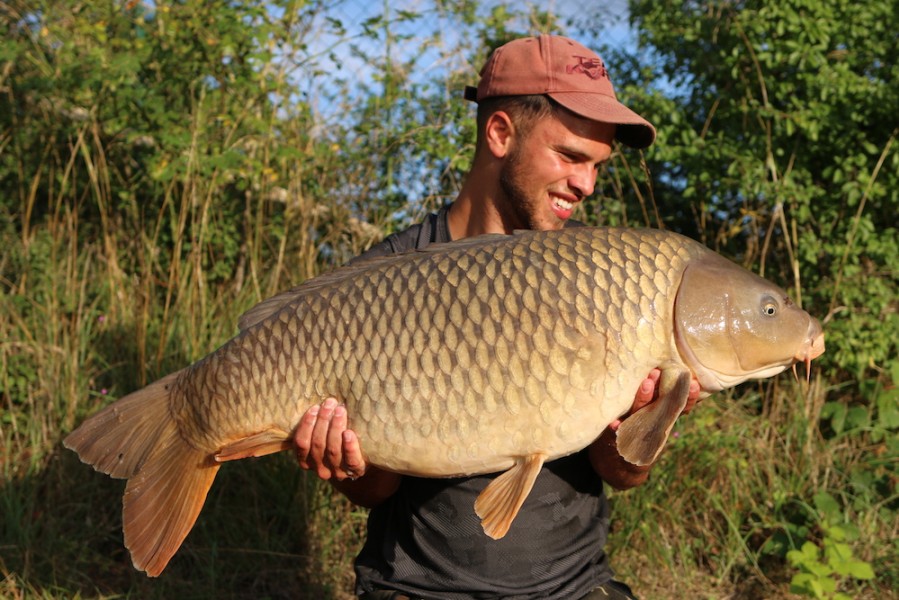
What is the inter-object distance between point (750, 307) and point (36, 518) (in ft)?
7.13

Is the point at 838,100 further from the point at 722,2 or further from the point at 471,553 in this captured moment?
the point at 471,553

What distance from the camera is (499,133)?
197 cm

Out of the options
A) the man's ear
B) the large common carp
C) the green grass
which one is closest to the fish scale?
the large common carp

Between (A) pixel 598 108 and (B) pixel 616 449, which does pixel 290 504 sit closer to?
(B) pixel 616 449

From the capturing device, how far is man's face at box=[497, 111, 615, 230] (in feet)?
6.18

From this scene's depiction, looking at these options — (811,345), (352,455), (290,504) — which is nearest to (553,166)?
(811,345)

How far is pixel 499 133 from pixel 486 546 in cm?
85

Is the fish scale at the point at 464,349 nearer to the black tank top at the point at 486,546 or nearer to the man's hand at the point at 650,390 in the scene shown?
Answer: the man's hand at the point at 650,390

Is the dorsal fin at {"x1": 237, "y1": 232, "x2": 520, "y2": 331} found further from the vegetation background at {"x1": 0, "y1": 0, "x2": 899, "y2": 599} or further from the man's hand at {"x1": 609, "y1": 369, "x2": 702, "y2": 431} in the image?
the vegetation background at {"x1": 0, "y1": 0, "x2": 899, "y2": 599}

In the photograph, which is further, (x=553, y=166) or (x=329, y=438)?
(x=553, y=166)

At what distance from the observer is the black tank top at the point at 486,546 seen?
5.49ft

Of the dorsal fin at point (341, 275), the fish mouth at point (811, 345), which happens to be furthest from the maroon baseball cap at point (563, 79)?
the fish mouth at point (811, 345)

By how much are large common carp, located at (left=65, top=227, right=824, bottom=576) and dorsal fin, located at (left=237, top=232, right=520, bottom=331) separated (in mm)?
13

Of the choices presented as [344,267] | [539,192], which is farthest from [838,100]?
[344,267]
